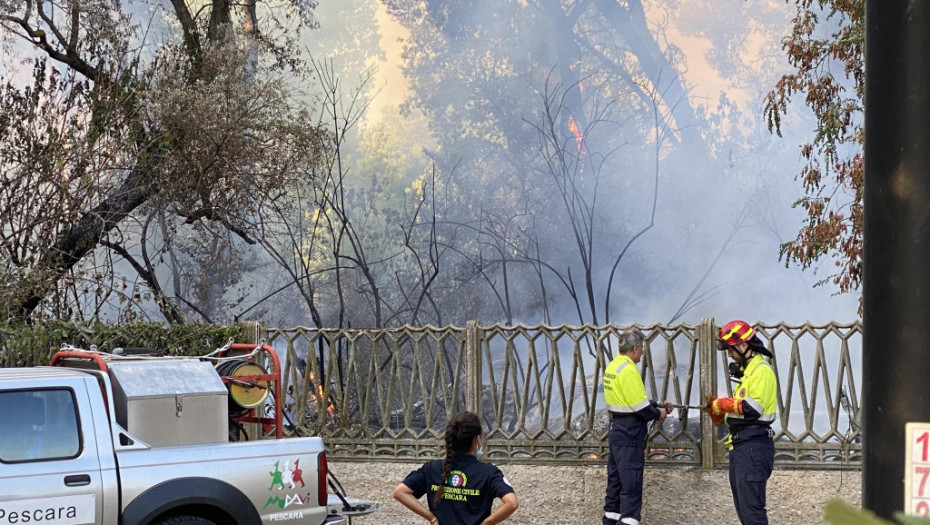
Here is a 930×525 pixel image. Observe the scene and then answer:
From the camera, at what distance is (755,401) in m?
7.91

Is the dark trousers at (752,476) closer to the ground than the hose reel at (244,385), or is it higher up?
closer to the ground

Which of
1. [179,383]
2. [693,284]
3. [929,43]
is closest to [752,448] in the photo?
[179,383]

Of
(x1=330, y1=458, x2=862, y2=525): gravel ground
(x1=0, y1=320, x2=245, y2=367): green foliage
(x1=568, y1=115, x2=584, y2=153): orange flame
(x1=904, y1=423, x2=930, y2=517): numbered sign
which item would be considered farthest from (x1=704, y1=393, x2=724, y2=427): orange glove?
(x1=568, y1=115, x2=584, y2=153): orange flame

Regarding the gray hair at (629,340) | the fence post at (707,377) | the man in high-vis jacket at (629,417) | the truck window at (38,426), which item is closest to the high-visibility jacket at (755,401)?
the man in high-vis jacket at (629,417)

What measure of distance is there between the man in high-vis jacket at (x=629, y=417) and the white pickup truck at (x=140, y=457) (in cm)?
281

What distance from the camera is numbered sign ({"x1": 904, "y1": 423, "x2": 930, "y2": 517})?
7.09 feet

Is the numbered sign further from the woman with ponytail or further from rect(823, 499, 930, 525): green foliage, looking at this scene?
the woman with ponytail

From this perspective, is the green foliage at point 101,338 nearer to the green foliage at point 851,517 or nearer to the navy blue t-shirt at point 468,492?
the navy blue t-shirt at point 468,492

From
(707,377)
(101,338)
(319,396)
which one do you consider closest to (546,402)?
(707,377)

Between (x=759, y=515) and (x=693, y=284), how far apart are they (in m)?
9.20

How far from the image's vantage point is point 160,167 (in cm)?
1452

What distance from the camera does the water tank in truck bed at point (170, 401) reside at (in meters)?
6.67

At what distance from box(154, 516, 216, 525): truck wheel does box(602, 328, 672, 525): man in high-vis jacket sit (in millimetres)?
3734

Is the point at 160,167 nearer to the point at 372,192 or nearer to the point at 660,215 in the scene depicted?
the point at 372,192
